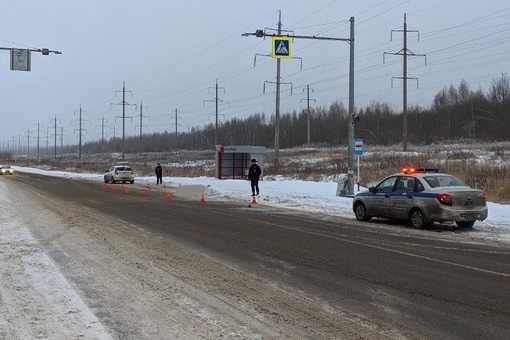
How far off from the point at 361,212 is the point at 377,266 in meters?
7.83

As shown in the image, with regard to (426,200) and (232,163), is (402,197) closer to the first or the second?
(426,200)

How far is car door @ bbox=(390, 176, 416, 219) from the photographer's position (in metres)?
14.7

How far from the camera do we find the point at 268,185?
31.9 meters

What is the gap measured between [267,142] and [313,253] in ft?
411

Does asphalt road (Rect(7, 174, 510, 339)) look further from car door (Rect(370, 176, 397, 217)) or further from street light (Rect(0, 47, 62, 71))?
street light (Rect(0, 47, 62, 71))

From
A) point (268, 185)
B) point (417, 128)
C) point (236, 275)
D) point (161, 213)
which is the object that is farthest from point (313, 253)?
point (417, 128)

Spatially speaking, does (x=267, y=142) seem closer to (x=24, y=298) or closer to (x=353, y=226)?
(x=353, y=226)

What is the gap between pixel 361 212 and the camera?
1656 cm

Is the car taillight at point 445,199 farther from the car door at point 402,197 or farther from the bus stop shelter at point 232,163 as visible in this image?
the bus stop shelter at point 232,163

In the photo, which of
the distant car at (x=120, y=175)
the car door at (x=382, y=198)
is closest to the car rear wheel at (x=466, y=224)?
the car door at (x=382, y=198)

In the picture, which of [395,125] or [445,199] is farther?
[395,125]

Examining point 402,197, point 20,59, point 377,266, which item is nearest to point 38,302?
point 377,266

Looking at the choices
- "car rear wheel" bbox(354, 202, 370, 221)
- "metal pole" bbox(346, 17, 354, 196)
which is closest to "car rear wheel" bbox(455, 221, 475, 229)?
"car rear wheel" bbox(354, 202, 370, 221)

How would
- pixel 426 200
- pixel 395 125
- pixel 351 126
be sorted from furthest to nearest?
pixel 395 125, pixel 351 126, pixel 426 200
